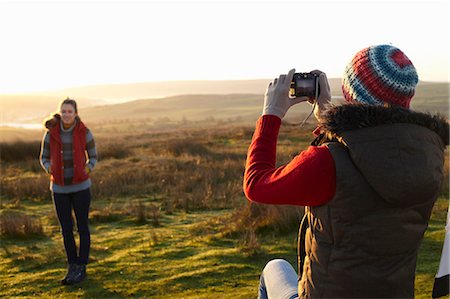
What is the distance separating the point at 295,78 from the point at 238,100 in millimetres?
143075

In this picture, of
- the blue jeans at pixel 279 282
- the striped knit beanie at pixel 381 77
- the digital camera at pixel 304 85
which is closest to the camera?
the striped knit beanie at pixel 381 77

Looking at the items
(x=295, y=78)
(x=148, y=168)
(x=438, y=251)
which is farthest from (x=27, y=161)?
(x=295, y=78)

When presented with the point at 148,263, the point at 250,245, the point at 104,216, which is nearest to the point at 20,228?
Answer: the point at 104,216

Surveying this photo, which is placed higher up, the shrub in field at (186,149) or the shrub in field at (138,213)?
the shrub in field at (138,213)

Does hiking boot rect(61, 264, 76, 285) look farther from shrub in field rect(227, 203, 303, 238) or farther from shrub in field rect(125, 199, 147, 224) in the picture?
shrub in field rect(125, 199, 147, 224)

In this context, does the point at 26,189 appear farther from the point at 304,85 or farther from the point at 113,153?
the point at 304,85

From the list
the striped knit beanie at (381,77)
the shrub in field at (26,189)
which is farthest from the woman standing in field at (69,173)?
the shrub in field at (26,189)

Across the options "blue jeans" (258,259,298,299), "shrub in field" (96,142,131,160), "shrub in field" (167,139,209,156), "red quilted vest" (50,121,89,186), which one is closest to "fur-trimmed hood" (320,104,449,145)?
"blue jeans" (258,259,298,299)

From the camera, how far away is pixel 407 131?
5.48ft

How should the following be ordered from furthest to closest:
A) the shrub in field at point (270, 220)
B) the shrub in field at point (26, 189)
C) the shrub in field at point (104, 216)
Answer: the shrub in field at point (26, 189)
the shrub in field at point (104, 216)
the shrub in field at point (270, 220)

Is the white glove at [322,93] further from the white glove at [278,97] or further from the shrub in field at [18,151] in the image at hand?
the shrub in field at [18,151]

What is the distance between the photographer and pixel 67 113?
16.9 feet

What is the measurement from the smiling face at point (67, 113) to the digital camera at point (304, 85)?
3636mm

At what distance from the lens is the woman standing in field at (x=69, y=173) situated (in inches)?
203
